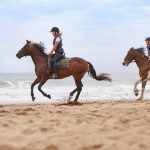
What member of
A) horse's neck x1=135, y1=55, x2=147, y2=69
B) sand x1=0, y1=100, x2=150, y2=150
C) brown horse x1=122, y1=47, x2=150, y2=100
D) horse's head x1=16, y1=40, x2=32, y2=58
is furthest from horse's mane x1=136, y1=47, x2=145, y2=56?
sand x1=0, y1=100, x2=150, y2=150

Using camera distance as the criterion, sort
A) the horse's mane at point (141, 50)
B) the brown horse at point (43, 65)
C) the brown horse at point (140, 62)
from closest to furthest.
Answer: the brown horse at point (43, 65) → the brown horse at point (140, 62) → the horse's mane at point (141, 50)

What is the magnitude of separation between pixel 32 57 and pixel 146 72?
4136mm

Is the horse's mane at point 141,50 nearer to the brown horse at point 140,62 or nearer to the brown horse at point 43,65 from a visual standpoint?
the brown horse at point 140,62

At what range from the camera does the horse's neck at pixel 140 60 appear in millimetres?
15234

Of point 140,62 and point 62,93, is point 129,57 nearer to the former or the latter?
point 140,62

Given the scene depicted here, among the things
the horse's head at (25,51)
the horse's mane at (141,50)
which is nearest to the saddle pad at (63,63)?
the horse's head at (25,51)

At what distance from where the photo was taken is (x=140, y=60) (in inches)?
603

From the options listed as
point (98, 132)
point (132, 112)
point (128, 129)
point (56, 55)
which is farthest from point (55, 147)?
point (56, 55)

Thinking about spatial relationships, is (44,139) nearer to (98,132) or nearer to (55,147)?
(55,147)

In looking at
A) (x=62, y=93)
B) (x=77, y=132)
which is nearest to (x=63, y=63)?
(x=77, y=132)

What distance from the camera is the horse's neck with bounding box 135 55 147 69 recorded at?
15.2 meters

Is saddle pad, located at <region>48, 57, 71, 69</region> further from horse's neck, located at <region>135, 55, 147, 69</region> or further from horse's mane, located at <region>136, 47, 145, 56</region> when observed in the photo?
horse's mane, located at <region>136, 47, 145, 56</region>

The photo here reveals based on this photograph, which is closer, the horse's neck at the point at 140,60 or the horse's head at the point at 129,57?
the horse's neck at the point at 140,60

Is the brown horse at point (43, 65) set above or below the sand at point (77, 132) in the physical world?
above
